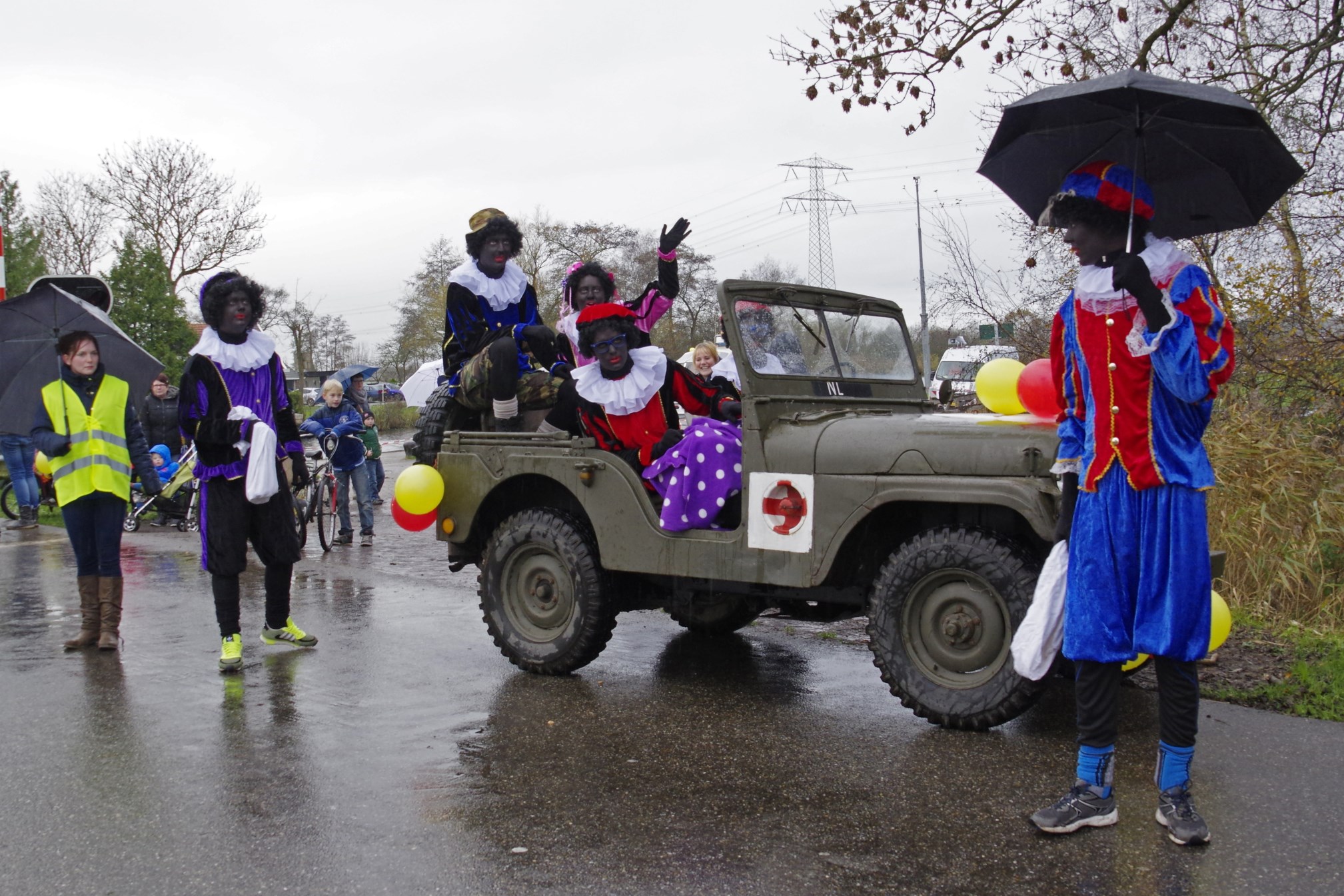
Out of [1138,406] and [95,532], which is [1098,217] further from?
[95,532]

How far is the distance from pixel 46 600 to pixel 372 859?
5990 millimetres

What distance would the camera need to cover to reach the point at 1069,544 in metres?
3.87

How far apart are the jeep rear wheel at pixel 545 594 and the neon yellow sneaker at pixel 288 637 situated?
1187 mm

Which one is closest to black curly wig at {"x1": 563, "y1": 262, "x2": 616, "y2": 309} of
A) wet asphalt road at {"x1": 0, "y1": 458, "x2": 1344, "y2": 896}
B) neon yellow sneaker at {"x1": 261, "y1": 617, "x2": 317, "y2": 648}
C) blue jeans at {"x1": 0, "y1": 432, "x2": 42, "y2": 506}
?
wet asphalt road at {"x1": 0, "y1": 458, "x2": 1344, "y2": 896}

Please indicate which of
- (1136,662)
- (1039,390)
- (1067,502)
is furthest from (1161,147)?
(1136,662)

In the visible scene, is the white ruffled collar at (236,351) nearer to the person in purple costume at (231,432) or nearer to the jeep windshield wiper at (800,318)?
the person in purple costume at (231,432)

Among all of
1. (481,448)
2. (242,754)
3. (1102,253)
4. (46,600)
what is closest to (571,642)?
(481,448)

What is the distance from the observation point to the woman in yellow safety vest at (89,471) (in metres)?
6.81

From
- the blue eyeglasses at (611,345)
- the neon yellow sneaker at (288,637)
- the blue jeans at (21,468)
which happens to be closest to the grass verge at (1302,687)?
the blue eyeglasses at (611,345)

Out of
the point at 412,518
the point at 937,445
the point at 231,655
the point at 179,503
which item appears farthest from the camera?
the point at 179,503

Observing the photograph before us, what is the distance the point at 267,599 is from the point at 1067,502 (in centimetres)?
449

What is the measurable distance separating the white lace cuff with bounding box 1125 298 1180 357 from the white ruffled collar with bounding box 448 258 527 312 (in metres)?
3.81

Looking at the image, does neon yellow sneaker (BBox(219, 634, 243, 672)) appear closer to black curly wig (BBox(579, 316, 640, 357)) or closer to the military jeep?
the military jeep

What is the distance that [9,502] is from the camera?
1455 centimetres
